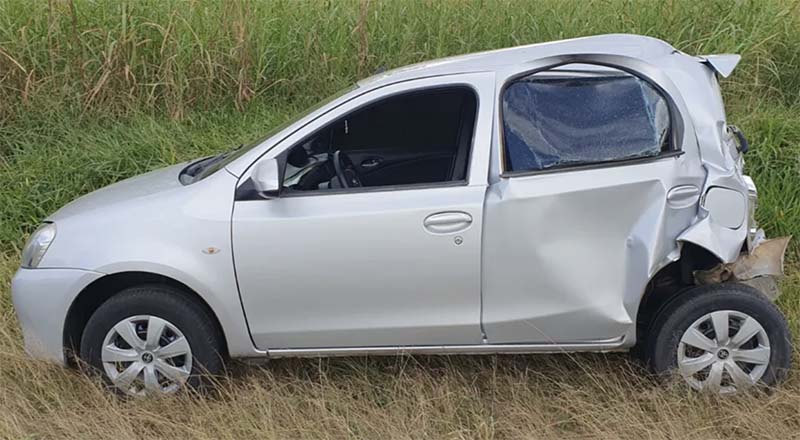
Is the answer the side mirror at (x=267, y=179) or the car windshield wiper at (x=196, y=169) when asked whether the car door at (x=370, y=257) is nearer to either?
the side mirror at (x=267, y=179)

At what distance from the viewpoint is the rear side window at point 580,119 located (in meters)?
3.33

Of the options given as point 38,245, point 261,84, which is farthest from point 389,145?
point 261,84

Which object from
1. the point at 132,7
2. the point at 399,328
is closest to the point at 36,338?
the point at 399,328

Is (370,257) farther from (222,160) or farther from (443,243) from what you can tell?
(222,160)

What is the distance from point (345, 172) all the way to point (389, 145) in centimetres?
48

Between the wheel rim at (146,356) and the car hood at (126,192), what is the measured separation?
0.57 meters

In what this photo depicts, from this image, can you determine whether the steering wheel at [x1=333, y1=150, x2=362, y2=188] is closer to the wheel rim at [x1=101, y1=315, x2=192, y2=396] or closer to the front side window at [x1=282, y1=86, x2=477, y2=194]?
the front side window at [x1=282, y1=86, x2=477, y2=194]

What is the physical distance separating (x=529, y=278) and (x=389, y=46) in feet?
12.6

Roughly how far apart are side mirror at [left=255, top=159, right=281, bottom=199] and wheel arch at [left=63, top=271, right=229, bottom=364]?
555 mm

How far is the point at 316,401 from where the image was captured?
136 inches

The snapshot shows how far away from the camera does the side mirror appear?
11.0 feet

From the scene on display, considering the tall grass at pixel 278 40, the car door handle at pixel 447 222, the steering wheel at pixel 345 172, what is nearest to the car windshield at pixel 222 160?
the steering wheel at pixel 345 172

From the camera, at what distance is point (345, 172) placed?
3.85 m

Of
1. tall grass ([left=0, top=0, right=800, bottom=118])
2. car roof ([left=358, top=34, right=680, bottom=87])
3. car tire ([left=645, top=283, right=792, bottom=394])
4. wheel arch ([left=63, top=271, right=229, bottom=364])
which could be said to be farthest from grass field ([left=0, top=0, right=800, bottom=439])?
car roof ([left=358, top=34, right=680, bottom=87])
